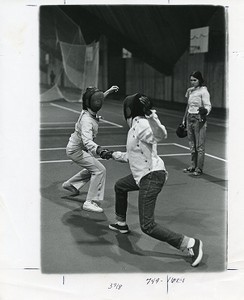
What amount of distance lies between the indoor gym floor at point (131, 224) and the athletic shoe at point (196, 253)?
0.05 m

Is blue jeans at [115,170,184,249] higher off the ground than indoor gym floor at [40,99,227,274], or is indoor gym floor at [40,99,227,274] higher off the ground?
blue jeans at [115,170,184,249]

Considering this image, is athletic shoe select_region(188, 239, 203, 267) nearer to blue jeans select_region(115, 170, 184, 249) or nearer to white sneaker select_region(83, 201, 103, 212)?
blue jeans select_region(115, 170, 184, 249)

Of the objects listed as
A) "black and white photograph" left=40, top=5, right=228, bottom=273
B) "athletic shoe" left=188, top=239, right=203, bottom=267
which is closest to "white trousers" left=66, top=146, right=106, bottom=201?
"black and white photograph" left=40, top=5, right=228, bottom=273

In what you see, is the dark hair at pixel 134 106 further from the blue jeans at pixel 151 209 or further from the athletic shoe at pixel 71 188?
the athletic shoe at pixel 71 188

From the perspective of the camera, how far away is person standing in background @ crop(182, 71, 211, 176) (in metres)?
5.42

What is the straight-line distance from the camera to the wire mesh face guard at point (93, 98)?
4.02m

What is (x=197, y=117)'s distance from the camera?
5637mm

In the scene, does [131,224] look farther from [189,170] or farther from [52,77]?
[52,77]

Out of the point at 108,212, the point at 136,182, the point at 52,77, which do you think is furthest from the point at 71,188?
the point at 52,77

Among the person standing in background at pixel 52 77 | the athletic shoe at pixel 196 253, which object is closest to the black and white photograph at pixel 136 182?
the athletic shoe at pixel 196 253
